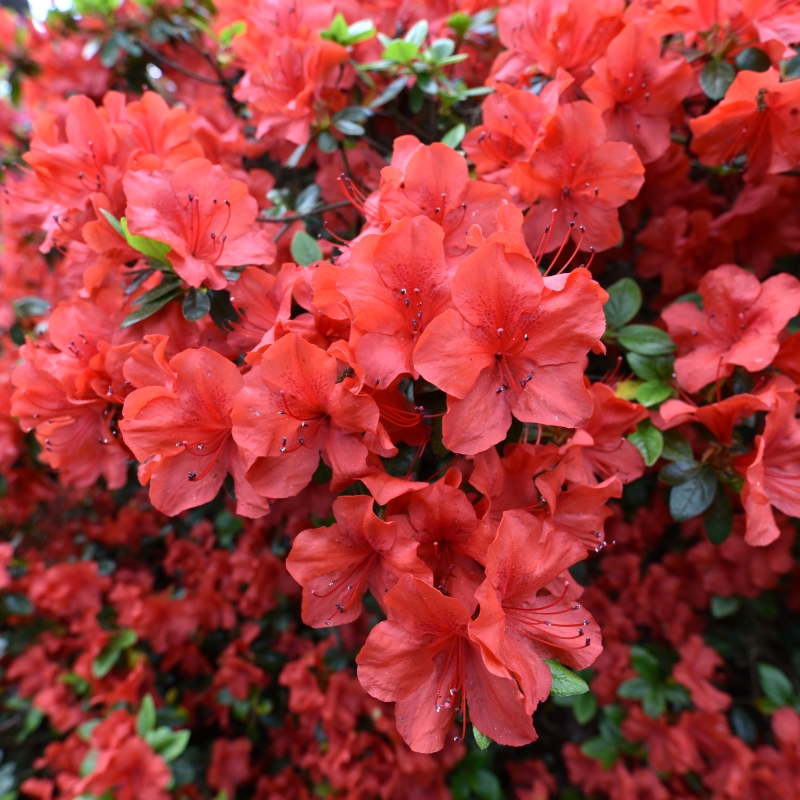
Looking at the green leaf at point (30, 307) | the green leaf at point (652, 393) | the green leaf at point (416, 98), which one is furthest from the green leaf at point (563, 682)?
the green leaf at point (30, 307)

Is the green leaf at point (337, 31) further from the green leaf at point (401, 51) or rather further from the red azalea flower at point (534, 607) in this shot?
the red azalea flower at point (534, 607)

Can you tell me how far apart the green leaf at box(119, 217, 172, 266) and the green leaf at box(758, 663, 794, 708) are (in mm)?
1835

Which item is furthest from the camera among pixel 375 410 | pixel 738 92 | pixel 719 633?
pixel 719 633

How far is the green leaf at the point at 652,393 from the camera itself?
1080 mm

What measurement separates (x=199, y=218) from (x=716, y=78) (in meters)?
1.03

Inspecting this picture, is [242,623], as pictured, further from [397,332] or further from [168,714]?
[397,332]

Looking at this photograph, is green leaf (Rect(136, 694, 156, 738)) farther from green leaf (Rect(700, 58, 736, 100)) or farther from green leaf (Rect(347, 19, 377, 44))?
green leaf (Rect(700, 58, 736, 100))

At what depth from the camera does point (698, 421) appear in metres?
1.09

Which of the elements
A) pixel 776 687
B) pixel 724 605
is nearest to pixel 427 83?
pixel 724 605

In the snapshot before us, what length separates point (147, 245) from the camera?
0.96 meters

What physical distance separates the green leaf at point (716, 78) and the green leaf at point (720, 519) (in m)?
0.77

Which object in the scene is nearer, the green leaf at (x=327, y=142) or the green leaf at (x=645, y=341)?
the green leaf at (x=645, y=341)

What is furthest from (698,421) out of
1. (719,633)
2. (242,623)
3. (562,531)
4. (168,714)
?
(168,714)

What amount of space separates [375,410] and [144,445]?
1.11 ft
